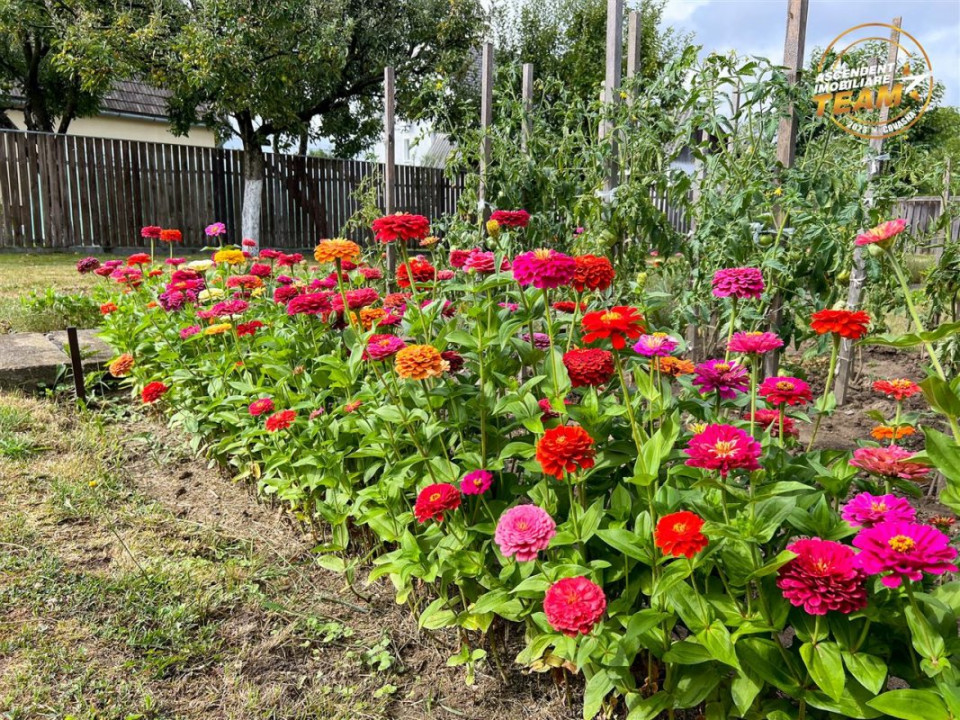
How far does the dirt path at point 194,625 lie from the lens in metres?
1.48

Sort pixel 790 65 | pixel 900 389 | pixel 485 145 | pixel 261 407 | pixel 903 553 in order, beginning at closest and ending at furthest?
pixel 903 553 < pixel 900 389 < pixel 261 407 < pixel 790 65 < pixel 485 145

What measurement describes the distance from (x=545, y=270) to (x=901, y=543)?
0.72 m

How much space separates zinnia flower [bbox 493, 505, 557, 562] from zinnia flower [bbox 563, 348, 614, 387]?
289 mm

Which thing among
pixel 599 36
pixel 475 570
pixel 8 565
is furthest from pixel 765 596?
pixel 599 36

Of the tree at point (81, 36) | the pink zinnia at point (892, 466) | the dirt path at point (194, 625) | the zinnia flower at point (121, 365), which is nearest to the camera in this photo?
the pink zinnia at point (892, 466)

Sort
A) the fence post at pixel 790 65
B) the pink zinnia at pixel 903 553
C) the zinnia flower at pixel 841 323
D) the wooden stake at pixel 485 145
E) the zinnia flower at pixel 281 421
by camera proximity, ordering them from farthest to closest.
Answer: the wooden stake at pixel 485 145
the fence post at pixel 790 65
the zinnia flower at pixel 281 421
the zinnia flower at pixel 841 323
the pink zinnia at pixel 903 553

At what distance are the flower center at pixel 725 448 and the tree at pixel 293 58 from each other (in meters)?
9.34

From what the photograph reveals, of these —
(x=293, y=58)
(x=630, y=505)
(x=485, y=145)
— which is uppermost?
(x=293, y=58)

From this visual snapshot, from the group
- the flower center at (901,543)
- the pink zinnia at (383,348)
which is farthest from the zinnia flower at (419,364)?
the flower center at (901,543)

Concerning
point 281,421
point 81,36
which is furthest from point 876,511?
point 81,36

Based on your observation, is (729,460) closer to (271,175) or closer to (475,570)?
(475,570)

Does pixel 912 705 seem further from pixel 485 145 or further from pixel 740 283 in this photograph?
pixel 485 145

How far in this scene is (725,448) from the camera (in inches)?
40.5

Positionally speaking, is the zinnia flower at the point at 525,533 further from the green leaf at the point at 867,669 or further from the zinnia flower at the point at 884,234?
the zinnia flower at the point at 884,234
